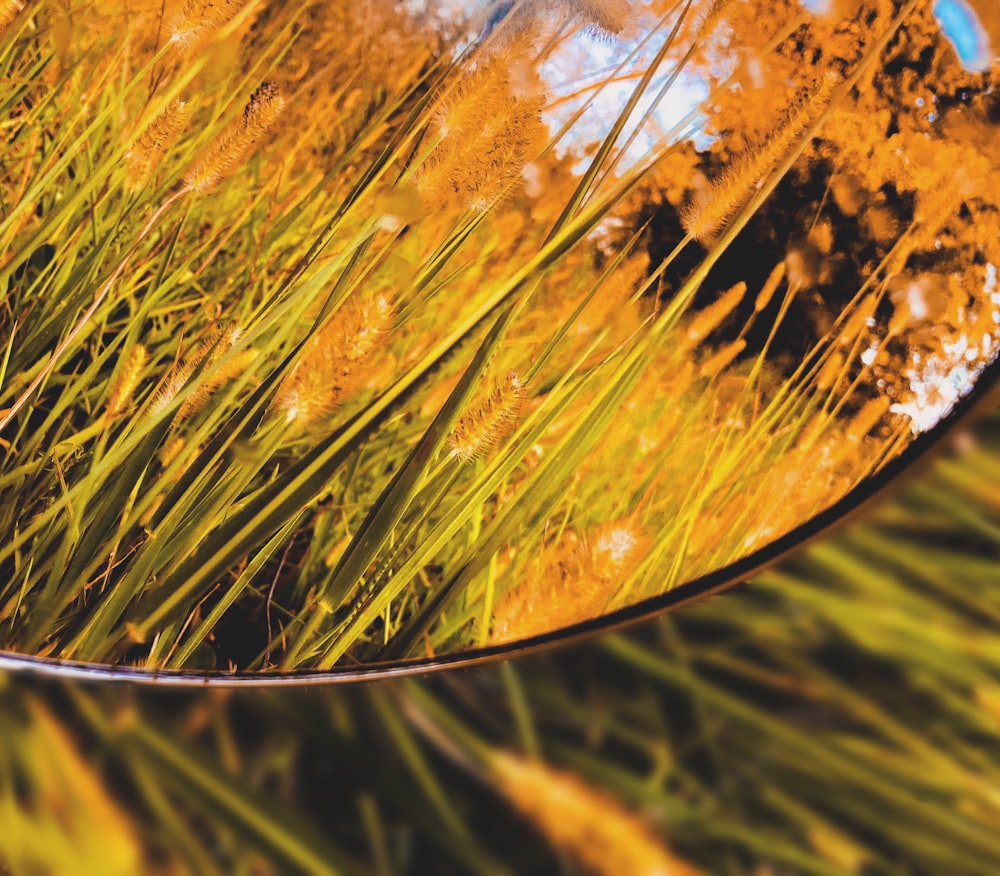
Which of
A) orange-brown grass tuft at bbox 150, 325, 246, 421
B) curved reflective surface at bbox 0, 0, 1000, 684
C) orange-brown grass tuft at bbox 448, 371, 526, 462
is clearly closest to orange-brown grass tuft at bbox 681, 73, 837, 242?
curved reflective surface at bbox 0, 0, 1000, 684

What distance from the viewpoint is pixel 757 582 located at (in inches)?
15.2

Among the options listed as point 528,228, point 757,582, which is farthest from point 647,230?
point 757,582

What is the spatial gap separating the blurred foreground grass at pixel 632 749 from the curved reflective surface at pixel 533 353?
0.09 ft

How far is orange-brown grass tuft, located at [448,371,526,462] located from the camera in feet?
1.14

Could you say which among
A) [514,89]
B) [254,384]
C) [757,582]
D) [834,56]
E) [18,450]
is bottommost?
[18,450]

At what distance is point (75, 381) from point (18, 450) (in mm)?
49

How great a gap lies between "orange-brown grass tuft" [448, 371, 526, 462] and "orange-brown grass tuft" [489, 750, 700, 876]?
153mm

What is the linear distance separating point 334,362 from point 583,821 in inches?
10.1

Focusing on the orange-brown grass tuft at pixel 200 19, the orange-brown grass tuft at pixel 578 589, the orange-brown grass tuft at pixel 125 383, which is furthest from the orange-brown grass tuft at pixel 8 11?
the orange-brown grass tuft at pixel 578 589

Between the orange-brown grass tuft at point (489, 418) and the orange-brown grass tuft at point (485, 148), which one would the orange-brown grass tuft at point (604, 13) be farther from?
the orange-brown grass tuft at point (489, 418)

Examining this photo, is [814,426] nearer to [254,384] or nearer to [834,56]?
[834,56]

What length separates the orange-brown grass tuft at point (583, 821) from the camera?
0.31m

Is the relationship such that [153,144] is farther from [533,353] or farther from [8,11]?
[533,353]

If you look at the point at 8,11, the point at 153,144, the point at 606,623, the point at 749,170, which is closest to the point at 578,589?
the point at 606,623
